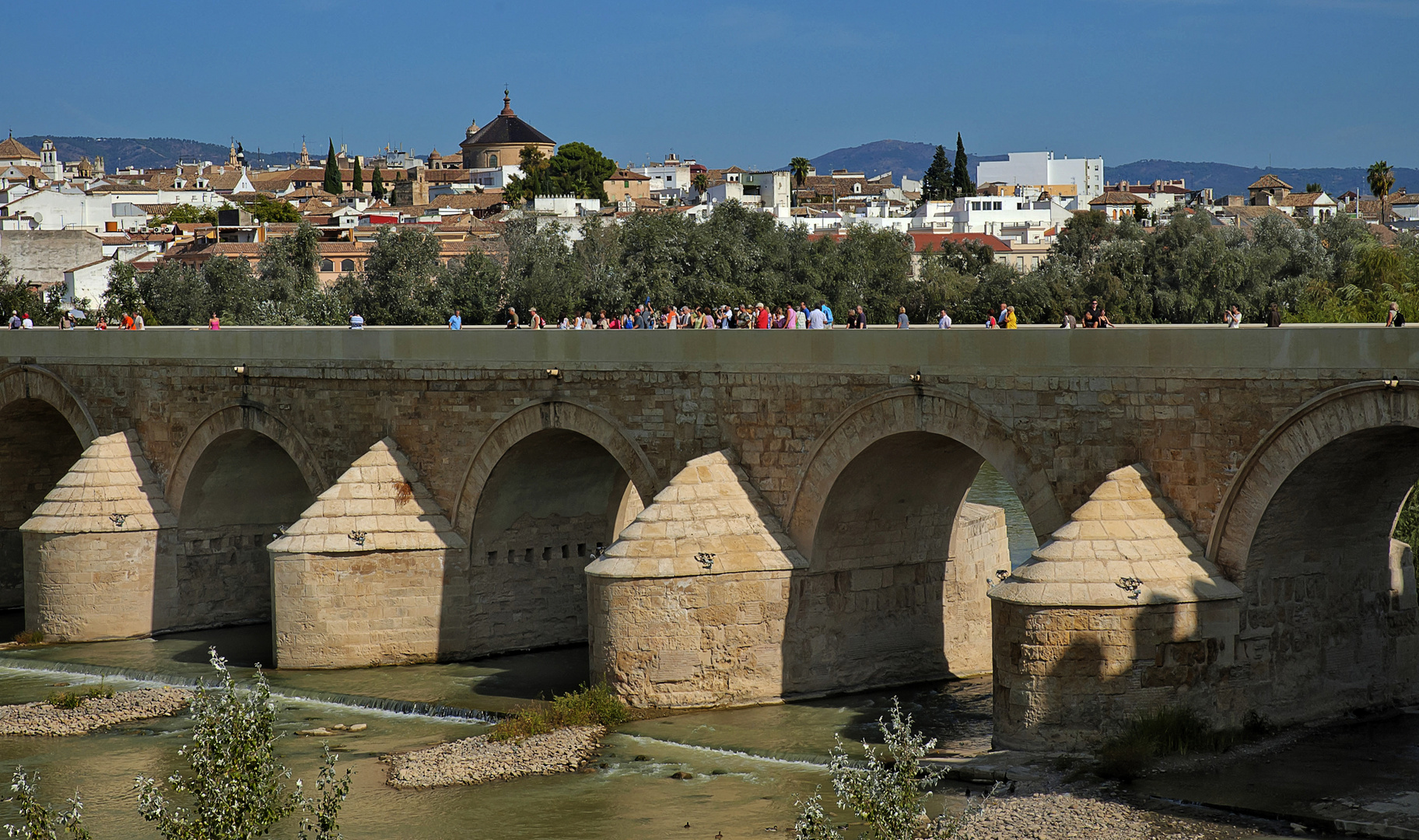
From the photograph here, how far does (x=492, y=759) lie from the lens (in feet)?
53.7

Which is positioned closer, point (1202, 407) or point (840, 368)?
point (1202, 407)

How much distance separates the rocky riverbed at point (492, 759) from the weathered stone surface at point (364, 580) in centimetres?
412

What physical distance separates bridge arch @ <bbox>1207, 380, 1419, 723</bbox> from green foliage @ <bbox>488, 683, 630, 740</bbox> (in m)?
6.39

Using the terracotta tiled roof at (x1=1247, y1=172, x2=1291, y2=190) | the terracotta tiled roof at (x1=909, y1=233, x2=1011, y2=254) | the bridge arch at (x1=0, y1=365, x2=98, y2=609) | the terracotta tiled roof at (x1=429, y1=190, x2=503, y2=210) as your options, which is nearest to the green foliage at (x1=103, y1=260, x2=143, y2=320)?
the bridge arch at (x1=0, y1=365, x2=98, y2=609)

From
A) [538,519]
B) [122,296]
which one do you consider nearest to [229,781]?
[538,519]

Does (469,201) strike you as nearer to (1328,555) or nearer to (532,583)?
(532,583)

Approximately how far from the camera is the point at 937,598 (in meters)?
19.4

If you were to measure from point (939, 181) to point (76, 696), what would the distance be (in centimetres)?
8530

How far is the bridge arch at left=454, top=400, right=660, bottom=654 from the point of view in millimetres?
20578

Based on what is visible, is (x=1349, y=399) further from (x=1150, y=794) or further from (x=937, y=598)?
(x=937, y=598)

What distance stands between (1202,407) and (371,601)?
10.9 metres

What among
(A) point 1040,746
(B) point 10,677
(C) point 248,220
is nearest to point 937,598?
(A) point 1040,746

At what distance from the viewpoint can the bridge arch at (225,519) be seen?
24.2 meters

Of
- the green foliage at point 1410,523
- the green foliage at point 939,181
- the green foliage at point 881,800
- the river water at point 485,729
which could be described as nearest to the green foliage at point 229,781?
the green foliage at point 881,800
